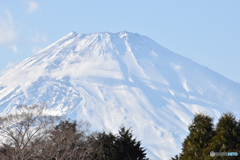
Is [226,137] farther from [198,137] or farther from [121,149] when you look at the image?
[121,149]

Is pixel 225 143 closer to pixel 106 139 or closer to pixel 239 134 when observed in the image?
pixel 239 134

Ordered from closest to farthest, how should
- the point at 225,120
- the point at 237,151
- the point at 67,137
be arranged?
the point at 237,151 < the point at 225,120 < the point at 67,137

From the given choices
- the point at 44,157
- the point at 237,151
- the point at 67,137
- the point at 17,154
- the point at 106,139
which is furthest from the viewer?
the point at 67,137

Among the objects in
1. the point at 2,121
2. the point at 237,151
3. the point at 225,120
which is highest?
the point at 2,121

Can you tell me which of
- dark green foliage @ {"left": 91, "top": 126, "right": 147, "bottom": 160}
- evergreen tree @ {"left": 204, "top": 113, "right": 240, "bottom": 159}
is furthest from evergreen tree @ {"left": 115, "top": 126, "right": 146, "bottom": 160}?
evergreen tree @ {"left": 204, "top": 113, "right": 240, "bottom": 159}

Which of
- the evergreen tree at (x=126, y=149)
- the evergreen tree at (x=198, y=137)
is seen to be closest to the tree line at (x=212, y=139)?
the evergreen tree at (x=198, y=137)

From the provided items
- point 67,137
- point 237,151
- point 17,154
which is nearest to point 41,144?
point 67,137

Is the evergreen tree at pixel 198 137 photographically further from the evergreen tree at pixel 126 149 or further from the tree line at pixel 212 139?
the evergreen tree at pixel 126 149

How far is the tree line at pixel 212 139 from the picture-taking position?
74.5 feet

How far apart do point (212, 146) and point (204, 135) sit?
72.3 inches

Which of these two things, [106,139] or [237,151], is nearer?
[237,151]

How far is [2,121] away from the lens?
39094mm

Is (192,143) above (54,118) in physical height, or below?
below

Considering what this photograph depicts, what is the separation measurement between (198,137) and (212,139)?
1383 mm
